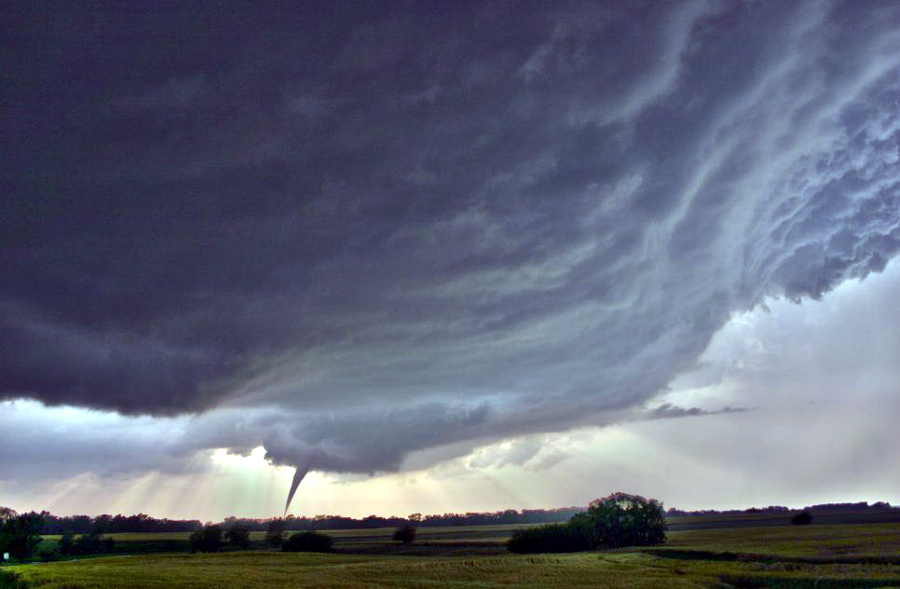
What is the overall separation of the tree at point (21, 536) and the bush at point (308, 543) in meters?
63.2

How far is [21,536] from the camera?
173750 millimetres

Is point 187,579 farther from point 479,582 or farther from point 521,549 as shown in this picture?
point 521,549

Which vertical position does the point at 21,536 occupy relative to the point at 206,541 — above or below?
above

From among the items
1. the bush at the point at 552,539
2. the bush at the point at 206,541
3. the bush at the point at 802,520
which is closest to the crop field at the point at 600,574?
the bush at the point at 552,539

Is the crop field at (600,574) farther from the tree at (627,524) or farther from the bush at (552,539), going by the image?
the tree at (627,524)

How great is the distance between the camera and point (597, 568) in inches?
3413

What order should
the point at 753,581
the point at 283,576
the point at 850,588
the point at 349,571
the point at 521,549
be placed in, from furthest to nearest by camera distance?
the point at 521,549 < the point at 349,571 < the point at 283,576 < the point at 753,581 < the point at 850,588

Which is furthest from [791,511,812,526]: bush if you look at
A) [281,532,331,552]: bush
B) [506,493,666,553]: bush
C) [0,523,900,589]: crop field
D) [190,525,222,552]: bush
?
[190,525,222,552]: bush

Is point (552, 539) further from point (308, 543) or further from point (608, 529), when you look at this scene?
point (308, 543)

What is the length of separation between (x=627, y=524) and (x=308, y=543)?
80.4 m

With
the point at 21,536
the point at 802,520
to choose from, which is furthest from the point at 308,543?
the point at 802,520

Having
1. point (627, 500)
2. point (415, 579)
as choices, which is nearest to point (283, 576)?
point (415, 579)

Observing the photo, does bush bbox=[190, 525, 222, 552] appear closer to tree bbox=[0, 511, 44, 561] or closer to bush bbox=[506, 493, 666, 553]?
tree bbox=[0, 511, 44, 561]

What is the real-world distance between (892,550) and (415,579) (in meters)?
Answer: 59.4
